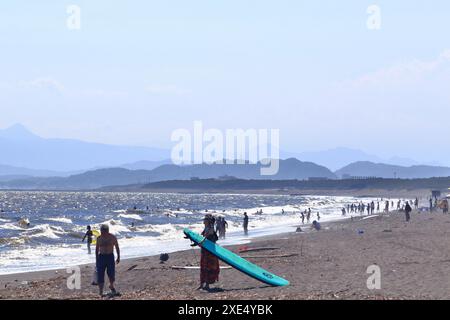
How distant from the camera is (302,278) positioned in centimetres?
1678

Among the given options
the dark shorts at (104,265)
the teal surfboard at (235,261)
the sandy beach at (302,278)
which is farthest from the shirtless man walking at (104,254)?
the teal surfboard at (235,261)

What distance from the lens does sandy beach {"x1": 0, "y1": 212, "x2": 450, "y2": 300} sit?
14195 millimetres

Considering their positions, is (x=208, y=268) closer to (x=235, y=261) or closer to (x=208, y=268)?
(x=208, y=268)

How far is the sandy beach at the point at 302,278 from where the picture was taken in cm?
1420

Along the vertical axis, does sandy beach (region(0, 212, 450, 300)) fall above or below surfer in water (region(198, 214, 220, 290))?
below

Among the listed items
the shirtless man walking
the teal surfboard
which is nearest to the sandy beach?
the teal surfboard

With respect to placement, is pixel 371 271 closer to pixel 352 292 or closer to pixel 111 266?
pixel 352 292

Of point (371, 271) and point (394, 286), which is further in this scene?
point (371, 271)

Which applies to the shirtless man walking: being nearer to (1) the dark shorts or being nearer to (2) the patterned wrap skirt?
(1) the dark shorts

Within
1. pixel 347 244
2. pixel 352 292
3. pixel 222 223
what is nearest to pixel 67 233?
pixel 222 223

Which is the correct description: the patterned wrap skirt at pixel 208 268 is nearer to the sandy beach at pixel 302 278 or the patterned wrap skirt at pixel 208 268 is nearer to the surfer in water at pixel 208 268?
the surfer in water at pixel 208 268

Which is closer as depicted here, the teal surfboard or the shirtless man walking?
the shirtless man walking
